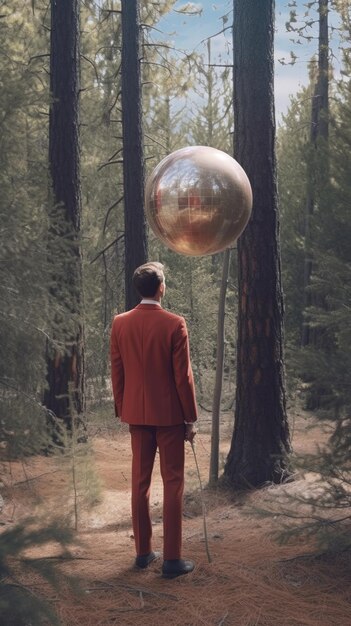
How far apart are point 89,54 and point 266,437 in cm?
1117

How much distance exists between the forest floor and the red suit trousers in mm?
249

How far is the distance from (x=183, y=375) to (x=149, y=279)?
710 millimetres

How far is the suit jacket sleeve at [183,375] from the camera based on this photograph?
4.85 metres

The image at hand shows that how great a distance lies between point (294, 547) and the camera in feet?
17.5

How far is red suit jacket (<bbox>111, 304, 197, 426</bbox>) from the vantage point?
15.9ft

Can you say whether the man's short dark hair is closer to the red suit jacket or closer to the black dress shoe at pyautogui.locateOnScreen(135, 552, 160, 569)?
the red suit jacket

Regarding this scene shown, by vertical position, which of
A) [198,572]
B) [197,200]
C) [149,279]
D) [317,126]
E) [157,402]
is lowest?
[198,572]

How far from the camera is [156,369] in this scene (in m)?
4.93

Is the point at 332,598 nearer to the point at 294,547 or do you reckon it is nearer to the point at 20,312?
the point at 294,547

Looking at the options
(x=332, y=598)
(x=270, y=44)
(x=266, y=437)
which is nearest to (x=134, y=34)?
(x=270, y=44)

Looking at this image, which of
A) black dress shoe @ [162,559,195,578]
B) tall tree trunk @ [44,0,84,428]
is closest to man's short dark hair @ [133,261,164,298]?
black dress shoe @ [162,559,195,578]

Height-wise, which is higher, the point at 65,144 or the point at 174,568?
the point at 65,144

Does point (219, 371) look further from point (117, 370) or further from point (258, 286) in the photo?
Result: point (117, 370)

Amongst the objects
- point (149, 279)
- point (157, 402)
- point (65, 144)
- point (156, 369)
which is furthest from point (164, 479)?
point (65, 144)
